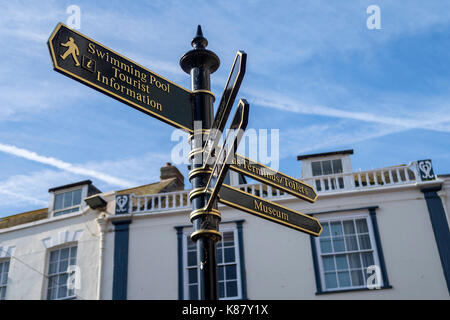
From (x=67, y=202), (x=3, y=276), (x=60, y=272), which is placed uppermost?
Result: (x=67, y=202)

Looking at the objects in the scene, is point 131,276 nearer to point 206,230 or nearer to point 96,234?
point 96,234

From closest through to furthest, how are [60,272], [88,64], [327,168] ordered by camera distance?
[88,64]
[60,272]
[327,168]

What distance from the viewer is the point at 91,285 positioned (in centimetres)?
1523

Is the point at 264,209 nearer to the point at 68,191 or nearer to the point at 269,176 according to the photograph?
the point at 269,176

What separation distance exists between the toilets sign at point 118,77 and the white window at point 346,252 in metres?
11.0

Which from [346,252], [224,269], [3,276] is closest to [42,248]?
[3,276]

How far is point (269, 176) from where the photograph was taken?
4.70 metres

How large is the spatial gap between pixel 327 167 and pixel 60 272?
28.5 feet

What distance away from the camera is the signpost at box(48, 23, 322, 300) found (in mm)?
3736

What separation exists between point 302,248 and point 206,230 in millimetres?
11252

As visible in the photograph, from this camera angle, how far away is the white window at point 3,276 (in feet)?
53.6

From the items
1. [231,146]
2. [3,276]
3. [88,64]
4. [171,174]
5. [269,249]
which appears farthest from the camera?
[171,174]

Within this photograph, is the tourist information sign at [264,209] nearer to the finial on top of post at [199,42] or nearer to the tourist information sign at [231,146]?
the tourist information sign at [231,146]

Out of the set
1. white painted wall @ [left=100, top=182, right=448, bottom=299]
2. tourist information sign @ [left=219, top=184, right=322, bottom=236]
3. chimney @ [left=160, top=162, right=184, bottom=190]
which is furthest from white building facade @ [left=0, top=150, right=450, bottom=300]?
tourist information sign @ [left=219, top=184, right=322, bottom=236]
